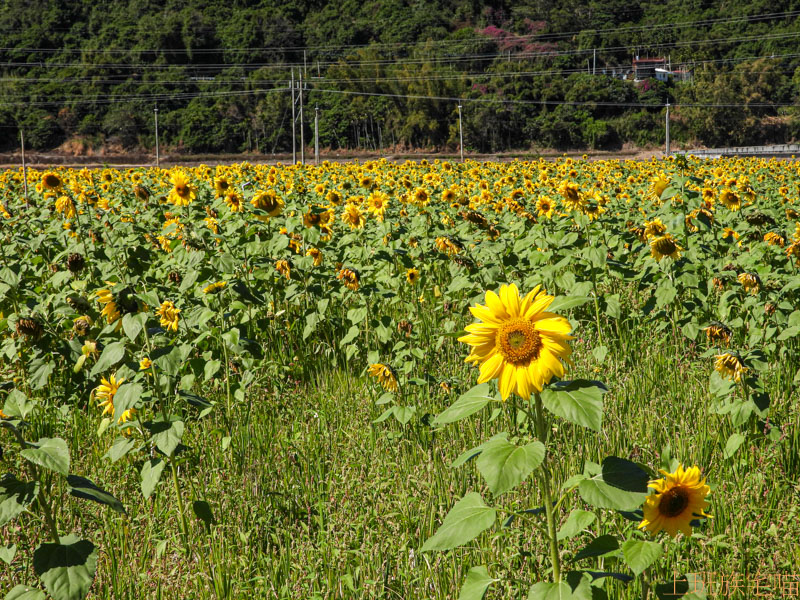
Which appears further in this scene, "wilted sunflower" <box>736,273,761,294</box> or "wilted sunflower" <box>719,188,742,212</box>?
"wilted sunflower" <box>719,188,742,212</box>

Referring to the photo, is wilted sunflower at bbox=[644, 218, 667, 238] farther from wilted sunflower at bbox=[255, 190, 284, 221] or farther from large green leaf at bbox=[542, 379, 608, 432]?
large green leaf at bbox=[542, 379, 608, 432]

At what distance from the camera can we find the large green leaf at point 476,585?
160 centimetres

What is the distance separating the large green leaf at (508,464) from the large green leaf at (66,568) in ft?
3.05

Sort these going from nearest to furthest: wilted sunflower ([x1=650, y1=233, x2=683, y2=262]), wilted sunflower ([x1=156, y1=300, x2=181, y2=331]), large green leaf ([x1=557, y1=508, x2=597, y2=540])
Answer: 1. large green leaf ([x1=557, y1=508, x2=597, y2=540])
2. wilted sunflower ([x1=156, y1=300, x2=181, y2=331])
3. wilted sunflower ([x1=650, y1=233, x2=683, y2=262])

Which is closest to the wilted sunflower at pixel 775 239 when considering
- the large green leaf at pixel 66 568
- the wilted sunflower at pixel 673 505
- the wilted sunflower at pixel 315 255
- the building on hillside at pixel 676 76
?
the wilted sunflower at pixel 315 255

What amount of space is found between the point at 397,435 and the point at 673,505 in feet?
5.33

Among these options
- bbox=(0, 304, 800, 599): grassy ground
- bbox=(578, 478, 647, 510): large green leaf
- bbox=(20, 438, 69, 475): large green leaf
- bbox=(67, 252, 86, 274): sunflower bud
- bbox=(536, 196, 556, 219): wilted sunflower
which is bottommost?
bbox=(0, 304, 800, 599): grassy ground

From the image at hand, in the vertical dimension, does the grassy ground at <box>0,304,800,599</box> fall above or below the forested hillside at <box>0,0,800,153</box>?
below

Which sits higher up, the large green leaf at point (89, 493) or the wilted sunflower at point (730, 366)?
the large green leaf at point (89, 493)

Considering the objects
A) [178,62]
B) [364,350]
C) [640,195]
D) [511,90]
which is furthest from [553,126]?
[364,350]

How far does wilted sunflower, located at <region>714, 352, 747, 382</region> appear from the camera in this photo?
286 centimetres

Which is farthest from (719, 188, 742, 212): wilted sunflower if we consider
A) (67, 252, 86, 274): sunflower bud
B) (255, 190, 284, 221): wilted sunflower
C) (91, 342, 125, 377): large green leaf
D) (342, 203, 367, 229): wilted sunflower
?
(91, 342, 125, 377): large green leaf

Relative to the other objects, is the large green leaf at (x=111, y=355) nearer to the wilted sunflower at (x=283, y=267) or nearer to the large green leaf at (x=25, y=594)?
the large green leaf at (x=25, y=594)

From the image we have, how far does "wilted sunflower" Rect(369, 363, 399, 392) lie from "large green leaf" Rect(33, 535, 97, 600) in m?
1.95
